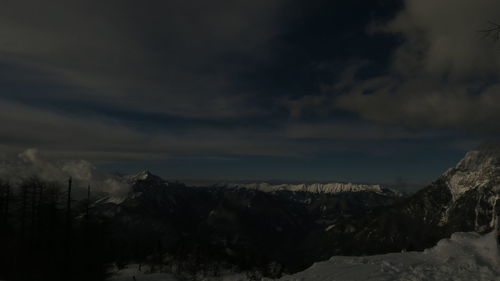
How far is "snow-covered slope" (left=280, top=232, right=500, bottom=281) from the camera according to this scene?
17.8 m

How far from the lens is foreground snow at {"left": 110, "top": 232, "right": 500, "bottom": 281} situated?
698 inches

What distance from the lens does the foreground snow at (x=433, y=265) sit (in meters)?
17.7

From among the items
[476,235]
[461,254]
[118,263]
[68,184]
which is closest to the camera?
[461,254]

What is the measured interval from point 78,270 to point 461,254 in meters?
56.0

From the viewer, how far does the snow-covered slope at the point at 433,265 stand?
58.3 ft

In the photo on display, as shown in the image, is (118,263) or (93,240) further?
(118,263)

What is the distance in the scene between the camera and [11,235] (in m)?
54.2

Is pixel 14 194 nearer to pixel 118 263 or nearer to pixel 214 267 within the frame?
pixel 118 263

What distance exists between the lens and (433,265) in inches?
782

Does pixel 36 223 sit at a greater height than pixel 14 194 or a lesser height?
lesser

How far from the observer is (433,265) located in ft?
65.2

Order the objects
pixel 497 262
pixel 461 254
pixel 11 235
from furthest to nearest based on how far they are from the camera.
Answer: pixel 11 235 < pixel 461 254 < pixel 497 262

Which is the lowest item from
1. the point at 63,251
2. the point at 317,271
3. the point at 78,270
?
the point at 78,270

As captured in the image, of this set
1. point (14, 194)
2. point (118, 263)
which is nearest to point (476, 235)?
point (14, 194)
